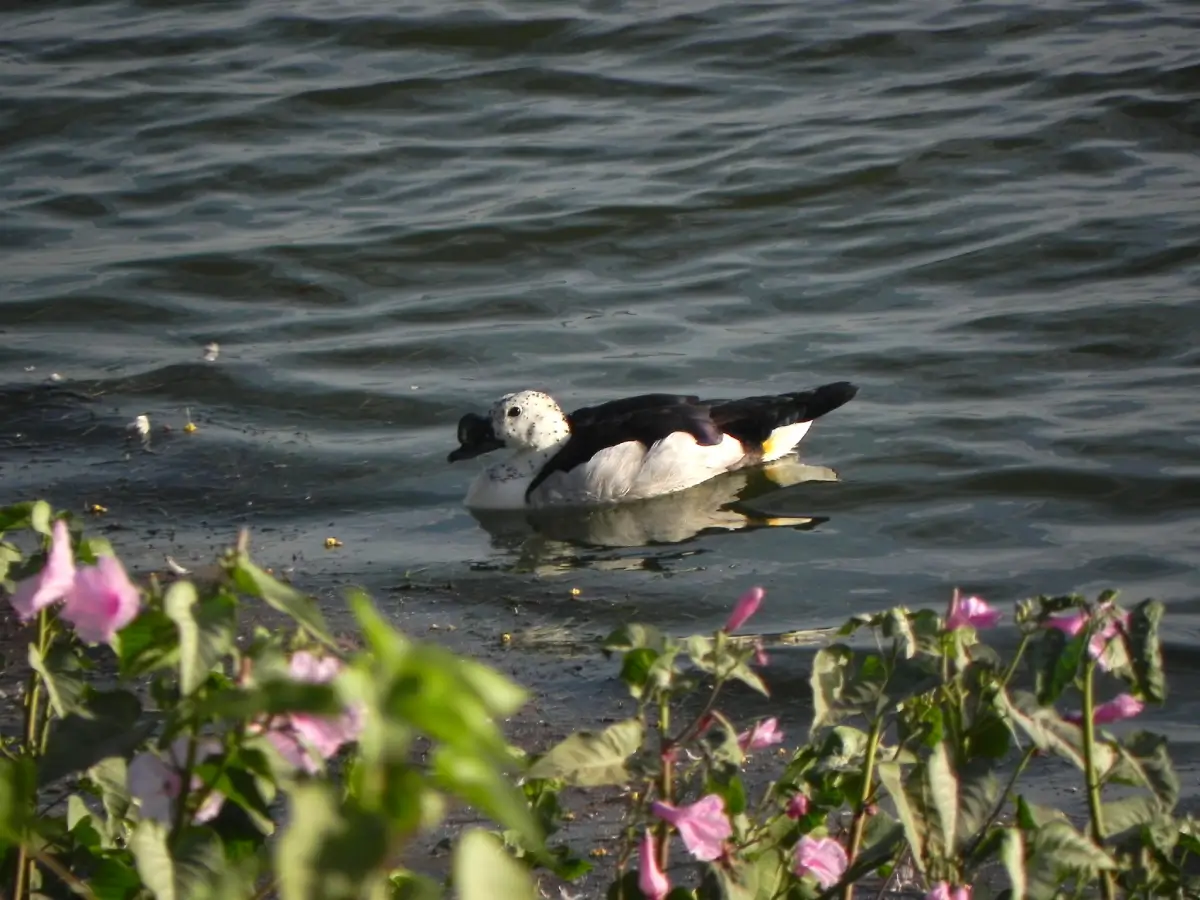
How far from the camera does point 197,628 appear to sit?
1.76 m

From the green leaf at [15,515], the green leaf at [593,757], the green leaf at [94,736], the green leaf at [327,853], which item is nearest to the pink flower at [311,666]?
the green leaf at [94,736]

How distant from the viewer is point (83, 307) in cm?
1104

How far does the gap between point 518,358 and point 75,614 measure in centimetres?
835

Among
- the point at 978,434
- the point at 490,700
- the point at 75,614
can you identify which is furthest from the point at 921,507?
the point at 490,700

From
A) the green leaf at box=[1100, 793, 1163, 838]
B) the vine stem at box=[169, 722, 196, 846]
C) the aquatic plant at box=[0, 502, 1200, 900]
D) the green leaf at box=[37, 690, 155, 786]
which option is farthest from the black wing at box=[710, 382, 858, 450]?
the vine stem at box=[169, 722, 196, 846]

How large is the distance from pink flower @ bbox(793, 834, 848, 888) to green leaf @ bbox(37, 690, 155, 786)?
89 centimetres

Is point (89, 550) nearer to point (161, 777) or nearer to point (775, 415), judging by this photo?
point (161, 777)

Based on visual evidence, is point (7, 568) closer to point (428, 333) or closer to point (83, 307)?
point (428, 333)

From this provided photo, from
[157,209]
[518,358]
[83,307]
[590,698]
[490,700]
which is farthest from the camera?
[157,209]

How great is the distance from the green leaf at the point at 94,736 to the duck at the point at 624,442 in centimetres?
623

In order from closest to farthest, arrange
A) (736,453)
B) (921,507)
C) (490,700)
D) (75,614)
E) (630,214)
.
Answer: (490,700) → (75,614) → (921,507) → (736,453) → (630,214)

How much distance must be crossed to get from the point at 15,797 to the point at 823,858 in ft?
3.87

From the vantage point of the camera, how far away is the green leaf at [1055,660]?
2.27 m

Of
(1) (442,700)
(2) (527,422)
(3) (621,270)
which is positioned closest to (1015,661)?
(1) (442,700)
